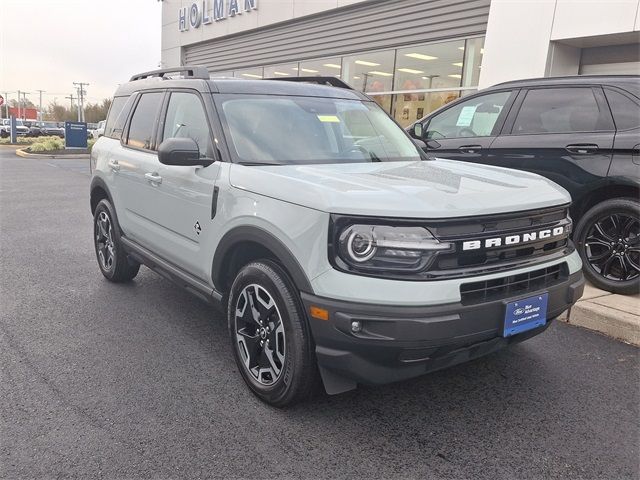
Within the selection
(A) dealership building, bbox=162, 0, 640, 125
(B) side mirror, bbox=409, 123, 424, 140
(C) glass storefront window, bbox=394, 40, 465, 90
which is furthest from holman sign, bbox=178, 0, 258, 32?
(B) side mirror, bbox=409, 123, 424, 140

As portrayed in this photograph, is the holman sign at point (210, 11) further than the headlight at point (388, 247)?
Yes

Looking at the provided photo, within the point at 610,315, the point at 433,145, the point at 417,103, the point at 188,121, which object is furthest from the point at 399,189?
the point at 417,103

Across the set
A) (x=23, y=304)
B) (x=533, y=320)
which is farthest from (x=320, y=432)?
(x=23, y=304)

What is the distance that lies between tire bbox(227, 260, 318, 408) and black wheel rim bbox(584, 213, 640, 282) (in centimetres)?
312

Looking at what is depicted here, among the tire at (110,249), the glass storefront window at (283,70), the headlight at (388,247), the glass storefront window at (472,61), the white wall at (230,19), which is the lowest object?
the tire at (110,249)

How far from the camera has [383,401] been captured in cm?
300

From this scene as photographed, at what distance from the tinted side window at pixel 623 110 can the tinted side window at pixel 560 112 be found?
0.27ft

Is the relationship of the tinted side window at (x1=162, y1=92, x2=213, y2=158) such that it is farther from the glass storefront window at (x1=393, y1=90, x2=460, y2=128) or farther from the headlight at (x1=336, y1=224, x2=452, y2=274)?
the glass storefront window at (x1=393, y1=90, x2=460, y2=128)

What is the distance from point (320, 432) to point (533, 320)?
4.01 feet

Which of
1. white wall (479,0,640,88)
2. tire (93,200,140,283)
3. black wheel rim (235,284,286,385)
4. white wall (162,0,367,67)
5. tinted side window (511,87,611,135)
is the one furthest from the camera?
white wall (162,0,367,67)

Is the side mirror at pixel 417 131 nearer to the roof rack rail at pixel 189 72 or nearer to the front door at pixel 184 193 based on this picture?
the roof rack rail at pixel 189 72

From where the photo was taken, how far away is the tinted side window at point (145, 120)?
424 centimetres

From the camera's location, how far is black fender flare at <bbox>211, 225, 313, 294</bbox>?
2.56 meters

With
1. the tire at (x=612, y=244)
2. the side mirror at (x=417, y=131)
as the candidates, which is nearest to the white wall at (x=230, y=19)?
the side mirror at (x=417, y=131)
